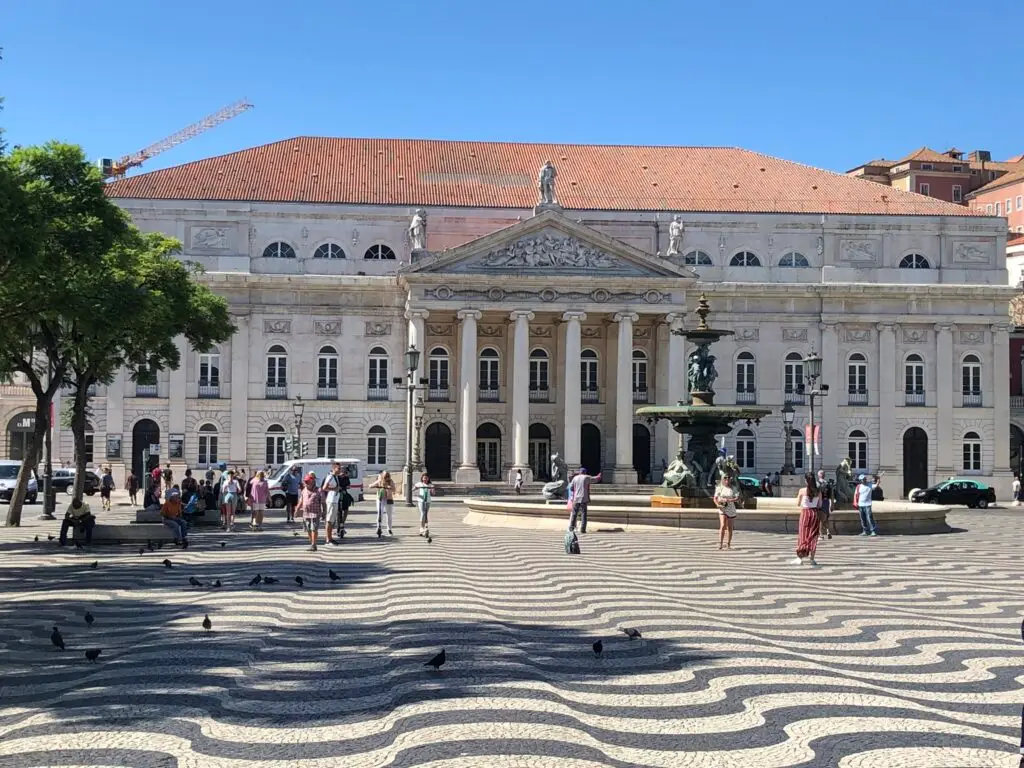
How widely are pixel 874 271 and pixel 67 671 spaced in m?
57.6

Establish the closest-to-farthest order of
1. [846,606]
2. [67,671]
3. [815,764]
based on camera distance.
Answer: [815,764], [67,671], [846,606]

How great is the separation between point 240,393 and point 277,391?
70.8 inches

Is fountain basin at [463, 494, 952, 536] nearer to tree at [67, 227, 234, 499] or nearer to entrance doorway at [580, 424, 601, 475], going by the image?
tree at [67, 227, 234, 499]

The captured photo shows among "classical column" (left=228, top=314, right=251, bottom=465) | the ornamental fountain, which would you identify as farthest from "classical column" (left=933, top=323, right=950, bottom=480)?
"classical column" (left=228, top=314, right=251, bottom=465)

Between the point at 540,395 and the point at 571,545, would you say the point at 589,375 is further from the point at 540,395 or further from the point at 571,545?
the point at 571,545

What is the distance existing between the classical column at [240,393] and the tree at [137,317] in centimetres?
1922

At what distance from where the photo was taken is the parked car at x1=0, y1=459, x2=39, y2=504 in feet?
149

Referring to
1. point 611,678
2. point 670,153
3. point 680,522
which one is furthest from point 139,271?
point 670,153

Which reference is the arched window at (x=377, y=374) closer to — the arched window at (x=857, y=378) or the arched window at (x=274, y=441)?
the arched window at (x=274, y=441)

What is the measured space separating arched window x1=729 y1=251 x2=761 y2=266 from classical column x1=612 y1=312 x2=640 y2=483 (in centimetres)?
790

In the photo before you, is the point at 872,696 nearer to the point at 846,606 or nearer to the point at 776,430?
the point at 846,606

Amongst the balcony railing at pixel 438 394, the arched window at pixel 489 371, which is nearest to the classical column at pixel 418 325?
the balcony railing at pixel 438 394

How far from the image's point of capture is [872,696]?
8883 millimetres

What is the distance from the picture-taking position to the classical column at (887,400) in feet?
203
